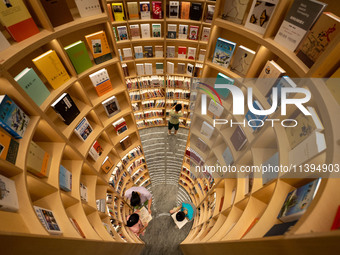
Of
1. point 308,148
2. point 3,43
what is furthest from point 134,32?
point 308,148

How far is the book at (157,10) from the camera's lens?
4.36m

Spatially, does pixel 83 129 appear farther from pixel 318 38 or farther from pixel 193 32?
pixel 193 32

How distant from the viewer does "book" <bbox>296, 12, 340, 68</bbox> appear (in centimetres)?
145

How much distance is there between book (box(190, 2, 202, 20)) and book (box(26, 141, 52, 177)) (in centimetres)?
439

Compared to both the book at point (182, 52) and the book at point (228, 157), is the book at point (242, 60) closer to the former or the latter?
the book at point (228, 157)

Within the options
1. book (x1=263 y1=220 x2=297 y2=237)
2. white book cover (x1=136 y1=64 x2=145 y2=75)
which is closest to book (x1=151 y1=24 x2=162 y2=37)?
white book cover (x1=136 y1=64 x2=145 y2=75)

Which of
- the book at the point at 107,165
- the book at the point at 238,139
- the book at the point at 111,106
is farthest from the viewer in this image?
the book at the point at 107,165

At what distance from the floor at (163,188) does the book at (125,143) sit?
179cm

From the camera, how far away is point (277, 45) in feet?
6.25

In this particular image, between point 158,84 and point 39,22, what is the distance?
3994 mm

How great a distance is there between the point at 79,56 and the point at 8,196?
1.76 meters

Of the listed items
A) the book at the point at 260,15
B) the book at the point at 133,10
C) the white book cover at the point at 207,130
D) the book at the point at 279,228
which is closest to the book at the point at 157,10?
the book at the point at 133,10

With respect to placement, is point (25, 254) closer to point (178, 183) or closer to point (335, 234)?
point (335, 234)

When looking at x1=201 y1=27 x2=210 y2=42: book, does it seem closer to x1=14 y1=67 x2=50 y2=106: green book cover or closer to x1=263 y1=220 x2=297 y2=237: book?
x1=14 y1=67 x2=50 y2=106: green book cover
